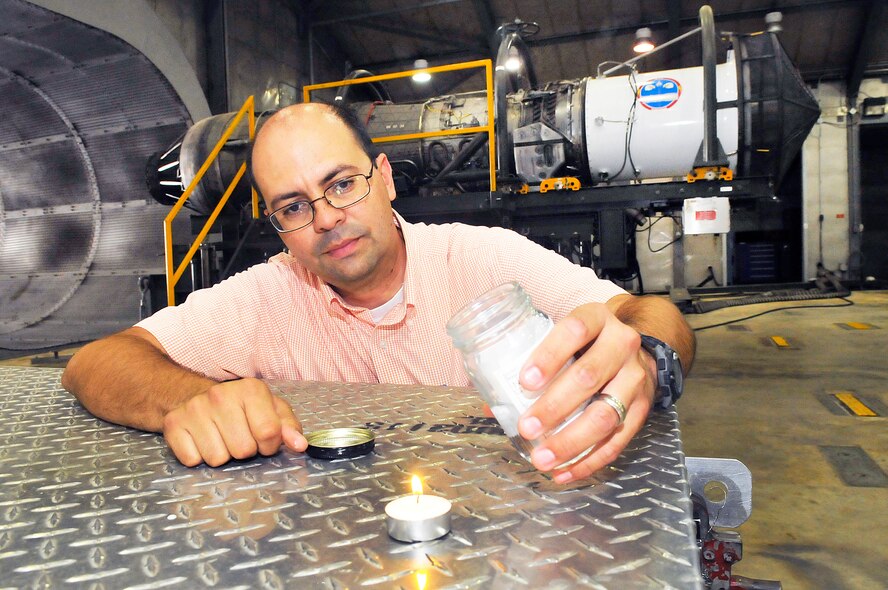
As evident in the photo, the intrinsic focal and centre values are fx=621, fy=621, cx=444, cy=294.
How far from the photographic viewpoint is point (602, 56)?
12.5 m

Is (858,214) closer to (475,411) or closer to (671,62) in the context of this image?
(671,62)

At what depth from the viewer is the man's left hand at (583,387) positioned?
0.70 m

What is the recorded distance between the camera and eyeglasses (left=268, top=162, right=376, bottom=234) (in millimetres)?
1714

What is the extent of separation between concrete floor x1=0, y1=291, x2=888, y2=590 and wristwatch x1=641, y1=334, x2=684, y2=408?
145 centimetres

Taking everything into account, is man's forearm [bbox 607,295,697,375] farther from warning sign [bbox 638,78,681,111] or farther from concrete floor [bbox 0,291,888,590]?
warning sign [bbox 638,78,681,111]

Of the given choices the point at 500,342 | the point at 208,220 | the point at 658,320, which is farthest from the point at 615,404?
the point at 208,220

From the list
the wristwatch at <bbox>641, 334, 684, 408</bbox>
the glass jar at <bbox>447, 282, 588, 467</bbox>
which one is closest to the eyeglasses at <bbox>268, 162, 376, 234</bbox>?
the wristwatch at <bbox>641, 334, 684, 408</bbox>

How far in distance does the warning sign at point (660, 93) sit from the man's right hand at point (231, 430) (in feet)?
16.6

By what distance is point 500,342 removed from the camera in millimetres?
707

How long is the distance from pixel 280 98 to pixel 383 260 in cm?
1049

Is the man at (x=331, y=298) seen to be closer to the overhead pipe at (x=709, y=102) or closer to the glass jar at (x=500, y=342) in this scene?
the glass jar at (x=500, y=342)

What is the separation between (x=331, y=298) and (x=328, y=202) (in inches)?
11.8

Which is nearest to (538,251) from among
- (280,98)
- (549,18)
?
(280,98)

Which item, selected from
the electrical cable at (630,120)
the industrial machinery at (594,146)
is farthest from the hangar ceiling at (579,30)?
the electrical cable at (630,120)
